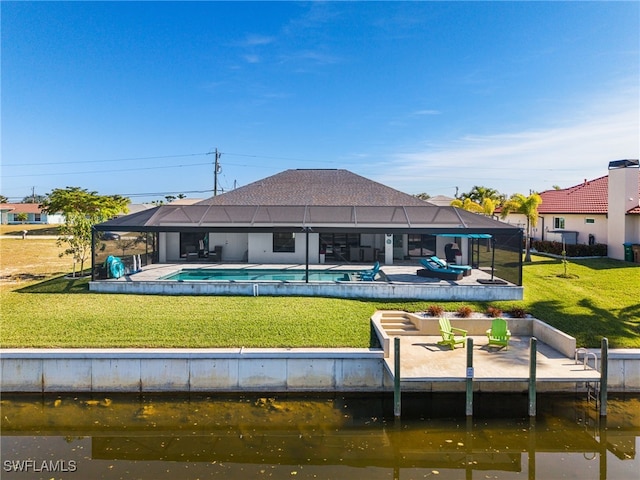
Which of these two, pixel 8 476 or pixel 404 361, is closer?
pixel 8 476

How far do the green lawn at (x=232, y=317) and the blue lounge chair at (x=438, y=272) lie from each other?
2.72 meters

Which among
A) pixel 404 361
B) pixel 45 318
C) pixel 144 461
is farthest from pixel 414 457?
pixel 45 318

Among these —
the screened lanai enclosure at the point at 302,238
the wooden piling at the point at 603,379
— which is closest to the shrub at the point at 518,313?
the wooden piling at the point at 603,379

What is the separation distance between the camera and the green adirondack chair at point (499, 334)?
43.9 feet

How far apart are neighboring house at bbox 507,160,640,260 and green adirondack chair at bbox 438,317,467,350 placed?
701 inches

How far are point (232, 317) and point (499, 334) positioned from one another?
322 inches

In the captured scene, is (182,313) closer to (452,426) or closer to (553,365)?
(452,426)

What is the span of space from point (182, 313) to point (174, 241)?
35.9 feet

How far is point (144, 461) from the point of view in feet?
31.0

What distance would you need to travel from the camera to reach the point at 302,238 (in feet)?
80.2

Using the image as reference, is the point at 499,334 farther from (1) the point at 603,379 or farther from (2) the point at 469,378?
(2) the point at 469,378

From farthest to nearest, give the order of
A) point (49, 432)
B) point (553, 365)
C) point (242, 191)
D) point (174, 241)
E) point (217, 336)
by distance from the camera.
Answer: point (242, 191)
point (174, 241)
point (217, 336)
point (553, 365)
point (49, 432)

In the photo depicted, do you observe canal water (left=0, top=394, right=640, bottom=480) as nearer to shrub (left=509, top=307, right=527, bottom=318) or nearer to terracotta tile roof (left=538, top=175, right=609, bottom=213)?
shrub (left=509, top=307, right=527, bottom=318)

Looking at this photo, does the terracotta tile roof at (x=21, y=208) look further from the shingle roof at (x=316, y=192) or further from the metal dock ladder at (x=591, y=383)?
the metal dock ladder at (x=591, y=383)
